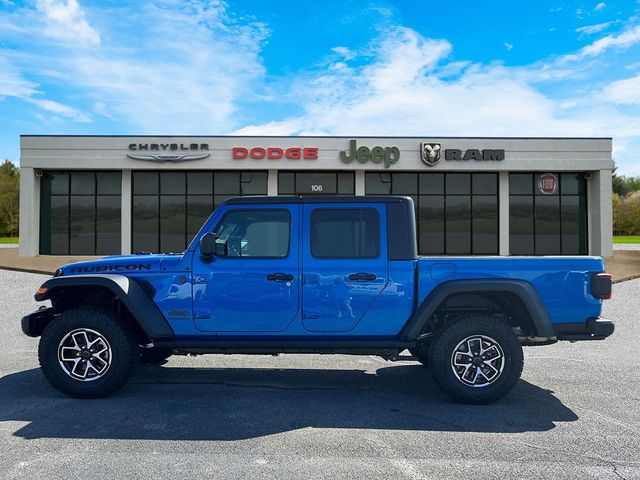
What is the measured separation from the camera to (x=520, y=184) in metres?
29.5

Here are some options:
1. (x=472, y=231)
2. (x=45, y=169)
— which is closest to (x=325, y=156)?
(x=472, y=231)

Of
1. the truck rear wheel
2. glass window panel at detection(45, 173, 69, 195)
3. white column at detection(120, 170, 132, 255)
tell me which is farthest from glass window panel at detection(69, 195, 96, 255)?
the truck rear wheel

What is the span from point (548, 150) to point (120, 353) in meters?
27.9

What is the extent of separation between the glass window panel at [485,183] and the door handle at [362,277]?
85.2 ft

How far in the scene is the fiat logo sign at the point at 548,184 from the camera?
2959cm

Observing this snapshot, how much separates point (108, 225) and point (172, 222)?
3.64 meters

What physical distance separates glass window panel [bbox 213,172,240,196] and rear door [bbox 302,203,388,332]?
2422cm

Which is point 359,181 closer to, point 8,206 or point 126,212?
point 126,212

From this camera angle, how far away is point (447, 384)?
5.03 metres

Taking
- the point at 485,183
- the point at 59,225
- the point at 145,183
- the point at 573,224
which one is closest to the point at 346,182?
the point at 485,183

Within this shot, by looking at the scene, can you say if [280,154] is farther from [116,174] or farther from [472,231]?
[472,231]

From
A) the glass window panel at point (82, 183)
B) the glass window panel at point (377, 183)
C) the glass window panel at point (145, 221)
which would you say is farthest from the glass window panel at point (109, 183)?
the glass window panel at point (377, 183)

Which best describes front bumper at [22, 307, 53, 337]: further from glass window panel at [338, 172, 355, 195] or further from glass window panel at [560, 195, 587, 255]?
glass window panel at [560, 195, 587, 255]

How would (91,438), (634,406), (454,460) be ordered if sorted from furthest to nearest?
1. (634,406)
2. (91,438)
3. (454,460)
